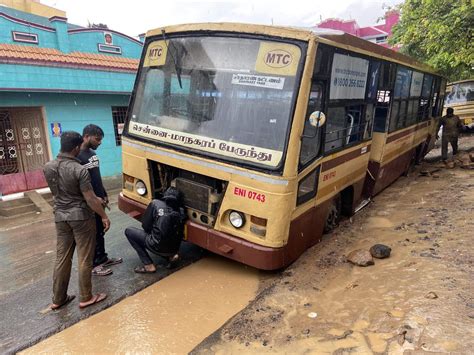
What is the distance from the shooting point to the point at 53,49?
9250 mm

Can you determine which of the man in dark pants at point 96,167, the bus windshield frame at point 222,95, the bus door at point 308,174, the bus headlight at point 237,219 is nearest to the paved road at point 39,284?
the man in dark pants at point 96,167

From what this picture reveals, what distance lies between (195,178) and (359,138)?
8.68 feet

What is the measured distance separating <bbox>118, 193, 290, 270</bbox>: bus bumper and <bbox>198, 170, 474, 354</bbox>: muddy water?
353 millimetres

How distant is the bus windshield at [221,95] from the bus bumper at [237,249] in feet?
2.85

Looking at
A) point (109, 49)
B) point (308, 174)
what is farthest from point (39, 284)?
point (109, 49)

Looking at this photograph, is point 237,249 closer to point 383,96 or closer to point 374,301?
point 374,301

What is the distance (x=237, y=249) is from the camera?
3941mm

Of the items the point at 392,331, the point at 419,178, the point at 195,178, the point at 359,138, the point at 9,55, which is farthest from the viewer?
the point at 419,178

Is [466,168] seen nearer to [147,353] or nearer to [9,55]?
[147,353]

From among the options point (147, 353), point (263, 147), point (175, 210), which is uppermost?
point (263, 147)

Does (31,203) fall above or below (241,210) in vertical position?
below

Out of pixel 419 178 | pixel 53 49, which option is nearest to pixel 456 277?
pixel 419 178

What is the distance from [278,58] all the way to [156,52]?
1688 mm

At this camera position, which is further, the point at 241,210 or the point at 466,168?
the point at 466,168
